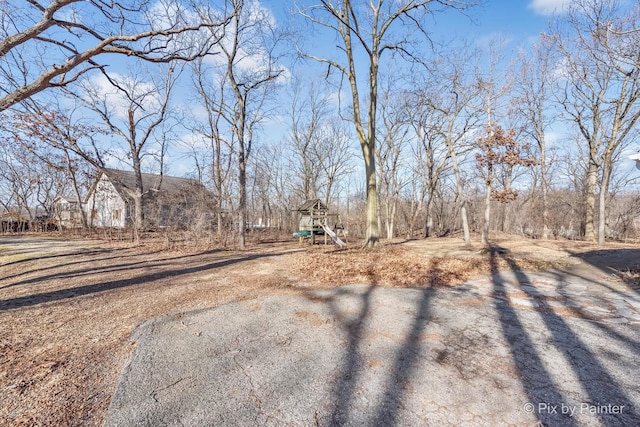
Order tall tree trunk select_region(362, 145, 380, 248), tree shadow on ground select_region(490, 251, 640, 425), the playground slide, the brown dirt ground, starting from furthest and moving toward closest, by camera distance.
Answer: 1. the playground slide
2. tall tree trunk select_region(362, 145, 380, 248)
3. the brown dirt ground
4. tree shadow on ground select_region(490, 251, 640, 425)

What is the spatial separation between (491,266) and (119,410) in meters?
7.91

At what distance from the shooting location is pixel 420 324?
3.53 meters

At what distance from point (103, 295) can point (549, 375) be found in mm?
6450

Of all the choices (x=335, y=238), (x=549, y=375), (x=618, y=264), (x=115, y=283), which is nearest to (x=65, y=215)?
(x=335, y=238)

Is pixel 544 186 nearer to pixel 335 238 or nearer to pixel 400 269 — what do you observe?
pixel 335 238

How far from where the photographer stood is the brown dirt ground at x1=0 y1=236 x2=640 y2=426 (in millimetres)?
2221

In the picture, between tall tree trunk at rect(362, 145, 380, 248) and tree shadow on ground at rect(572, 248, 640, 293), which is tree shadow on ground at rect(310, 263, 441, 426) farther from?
→ tall tree trunk at rect(362, 145, 380, 248)

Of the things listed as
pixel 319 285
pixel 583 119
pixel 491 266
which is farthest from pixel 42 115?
pixel 583 119

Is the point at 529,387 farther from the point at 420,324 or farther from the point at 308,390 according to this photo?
the point at 308,390

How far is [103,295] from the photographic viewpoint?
497 centimetres

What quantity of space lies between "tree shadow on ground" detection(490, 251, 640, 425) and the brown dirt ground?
2228 mm

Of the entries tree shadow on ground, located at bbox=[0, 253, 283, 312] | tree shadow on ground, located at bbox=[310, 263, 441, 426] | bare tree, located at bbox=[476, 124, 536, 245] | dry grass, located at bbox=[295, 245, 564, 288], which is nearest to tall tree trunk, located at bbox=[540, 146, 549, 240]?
bare tree, located at bbox=[476, 124, 536, 245]

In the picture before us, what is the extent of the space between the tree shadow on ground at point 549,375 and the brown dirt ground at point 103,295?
223cm

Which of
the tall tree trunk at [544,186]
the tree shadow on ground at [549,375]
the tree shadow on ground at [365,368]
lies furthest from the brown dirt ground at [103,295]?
the tall tree trunk at [544,186]
